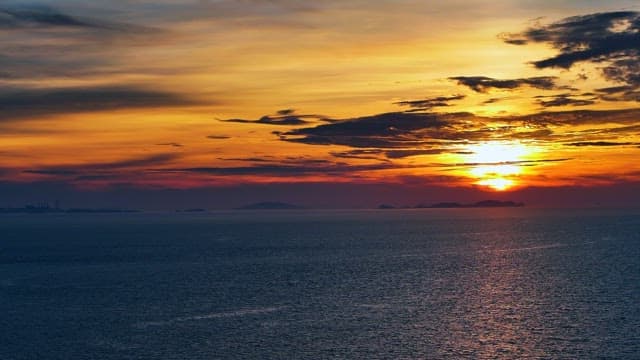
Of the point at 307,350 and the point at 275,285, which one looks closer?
the point at 307,350

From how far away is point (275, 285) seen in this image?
134875mm

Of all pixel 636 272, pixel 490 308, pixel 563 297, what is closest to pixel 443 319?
pixel 490 308

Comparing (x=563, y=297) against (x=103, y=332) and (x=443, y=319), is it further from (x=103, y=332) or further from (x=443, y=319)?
(x=103, y=332)

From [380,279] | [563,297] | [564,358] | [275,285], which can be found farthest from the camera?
[380,279]

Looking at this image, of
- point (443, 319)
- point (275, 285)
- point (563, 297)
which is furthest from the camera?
point (275, 285)

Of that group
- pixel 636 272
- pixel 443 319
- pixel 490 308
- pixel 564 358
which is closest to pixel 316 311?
pixel 443 319

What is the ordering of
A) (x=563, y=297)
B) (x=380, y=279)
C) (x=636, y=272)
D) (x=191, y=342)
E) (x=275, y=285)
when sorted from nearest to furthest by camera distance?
(x=191, y=342)
(x=563, y=297)
(x=275, y=285)
(x=380, y=279)
(x=636, y=272)

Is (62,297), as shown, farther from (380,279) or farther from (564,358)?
(564,358)

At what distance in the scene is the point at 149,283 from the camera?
139250 mm

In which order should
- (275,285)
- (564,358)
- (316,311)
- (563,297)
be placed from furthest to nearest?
(275,285), (563,297), (316,311), (564,358)

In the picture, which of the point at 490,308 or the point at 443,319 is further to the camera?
the point at 490,308

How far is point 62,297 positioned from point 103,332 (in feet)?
111

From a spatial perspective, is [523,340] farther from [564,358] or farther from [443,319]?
[443,319]

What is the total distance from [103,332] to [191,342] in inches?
520
